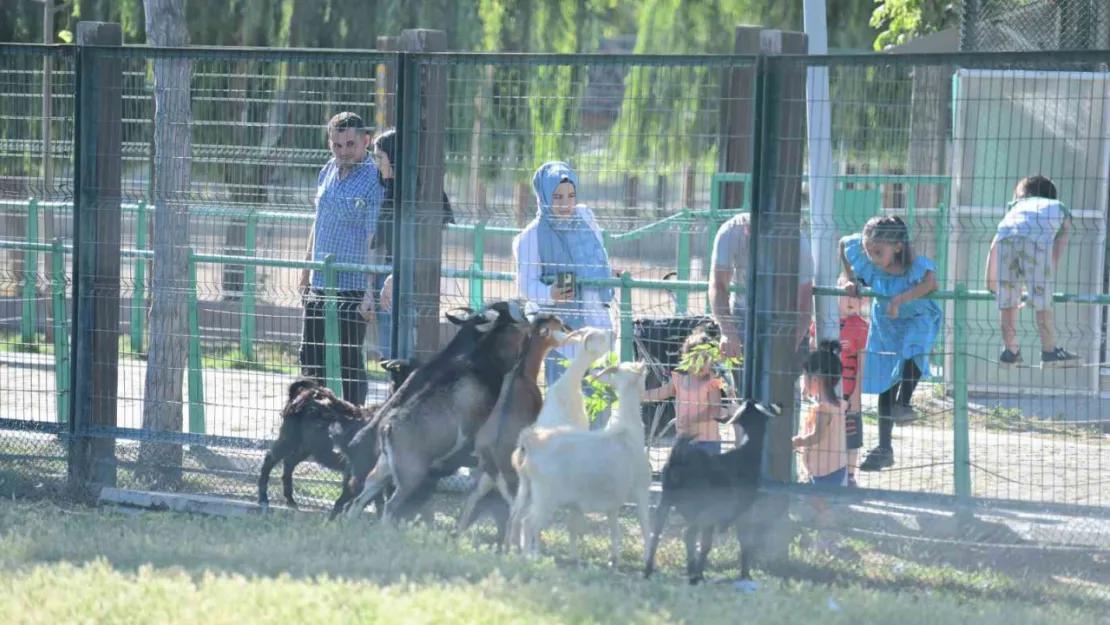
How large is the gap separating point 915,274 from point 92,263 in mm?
4645

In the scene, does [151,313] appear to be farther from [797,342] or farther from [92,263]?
[797,342]

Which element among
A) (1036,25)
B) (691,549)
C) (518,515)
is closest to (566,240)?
(518,515)

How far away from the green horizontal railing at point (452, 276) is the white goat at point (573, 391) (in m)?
1.01

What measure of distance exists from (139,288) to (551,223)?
254 cm

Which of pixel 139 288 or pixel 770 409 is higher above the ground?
pixel 139 288

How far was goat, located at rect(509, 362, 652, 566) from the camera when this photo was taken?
6410 mm

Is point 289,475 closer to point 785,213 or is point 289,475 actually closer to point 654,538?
point 654,538

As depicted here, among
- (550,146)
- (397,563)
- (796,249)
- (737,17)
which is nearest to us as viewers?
(397,563)

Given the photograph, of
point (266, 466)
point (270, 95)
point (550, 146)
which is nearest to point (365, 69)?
point (270, 95)

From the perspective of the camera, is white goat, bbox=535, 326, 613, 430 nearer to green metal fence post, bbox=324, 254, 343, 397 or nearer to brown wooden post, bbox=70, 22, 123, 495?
green metal fence post, bbox=324, 254, 343, 397

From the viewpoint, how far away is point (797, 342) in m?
7.17

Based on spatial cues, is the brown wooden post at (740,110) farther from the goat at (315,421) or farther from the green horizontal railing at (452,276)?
the goat at (315,421)

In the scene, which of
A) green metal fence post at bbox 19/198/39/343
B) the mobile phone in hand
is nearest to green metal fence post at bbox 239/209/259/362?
green metal fence post at bbox 19/198/39/343

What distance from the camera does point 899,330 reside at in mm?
7938
